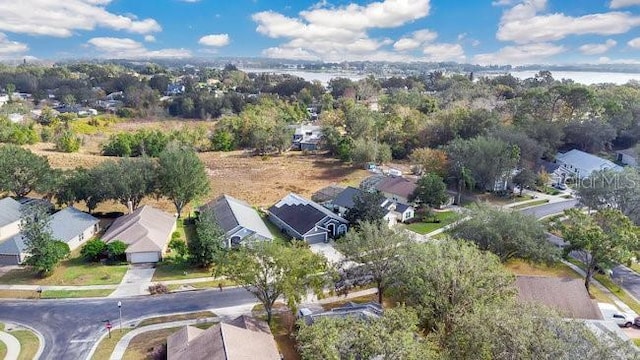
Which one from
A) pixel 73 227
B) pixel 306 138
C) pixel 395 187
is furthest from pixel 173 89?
pixel 73 227

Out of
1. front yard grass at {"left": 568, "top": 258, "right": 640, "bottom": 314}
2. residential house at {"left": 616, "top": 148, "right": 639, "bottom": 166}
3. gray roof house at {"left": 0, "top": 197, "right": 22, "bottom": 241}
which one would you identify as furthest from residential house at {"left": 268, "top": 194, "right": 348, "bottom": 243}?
residential house at {"left": 616, "top": 148, "right": 639, "bottom": 166}

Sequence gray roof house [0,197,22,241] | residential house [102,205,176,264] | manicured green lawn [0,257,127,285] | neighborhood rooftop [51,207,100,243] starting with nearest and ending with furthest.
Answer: manicured green lawn [0,257,127,285] → residential house [102,205,176,264] → neighborhood rooftop [51,207,100,243] → gray roof house [0,197,22,241]

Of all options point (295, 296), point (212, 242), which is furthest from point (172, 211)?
point (295, 296)

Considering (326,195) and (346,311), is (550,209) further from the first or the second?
(346,311)

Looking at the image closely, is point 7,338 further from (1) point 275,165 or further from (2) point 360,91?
(2) point 360,91

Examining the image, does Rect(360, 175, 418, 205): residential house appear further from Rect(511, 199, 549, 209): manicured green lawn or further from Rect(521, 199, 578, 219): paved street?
Rect(521, 199, 578, 219): paved street

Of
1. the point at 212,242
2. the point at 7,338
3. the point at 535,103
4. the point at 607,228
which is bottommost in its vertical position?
the point at 7,338
